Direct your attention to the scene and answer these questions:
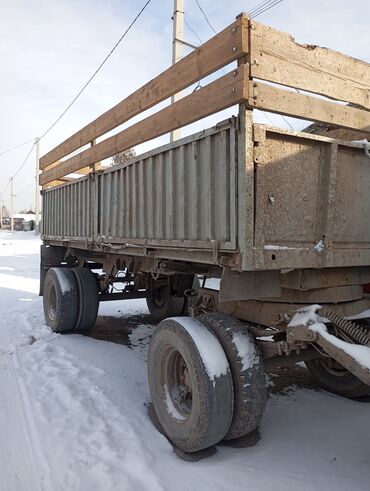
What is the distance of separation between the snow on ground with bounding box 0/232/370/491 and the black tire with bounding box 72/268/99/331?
1.23 metres

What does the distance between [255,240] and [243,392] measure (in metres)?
1.05

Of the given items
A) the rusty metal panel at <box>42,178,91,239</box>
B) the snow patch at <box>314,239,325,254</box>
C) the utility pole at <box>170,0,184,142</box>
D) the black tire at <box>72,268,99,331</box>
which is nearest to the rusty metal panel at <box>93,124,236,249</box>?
the snow patch at <box>314,239,325,254</box>

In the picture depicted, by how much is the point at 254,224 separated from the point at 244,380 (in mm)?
1068

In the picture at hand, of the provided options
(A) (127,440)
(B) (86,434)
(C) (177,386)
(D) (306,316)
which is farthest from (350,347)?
(B) (86,434)

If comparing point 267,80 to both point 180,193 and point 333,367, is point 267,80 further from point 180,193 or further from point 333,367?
point 333,367

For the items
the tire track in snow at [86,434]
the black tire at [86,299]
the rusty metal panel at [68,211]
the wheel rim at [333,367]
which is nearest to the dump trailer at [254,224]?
the wheel rim at [333,367]

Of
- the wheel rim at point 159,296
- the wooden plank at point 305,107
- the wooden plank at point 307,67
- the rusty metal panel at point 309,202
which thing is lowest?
the wheel rim at point 159,296

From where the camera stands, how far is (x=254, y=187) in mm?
2645

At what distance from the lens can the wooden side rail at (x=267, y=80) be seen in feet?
8.82

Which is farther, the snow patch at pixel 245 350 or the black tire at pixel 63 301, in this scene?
the black tire at pixel 63 301

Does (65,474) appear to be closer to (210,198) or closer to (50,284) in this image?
(210,198)

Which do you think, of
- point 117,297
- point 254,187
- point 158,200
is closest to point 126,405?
point 158,200

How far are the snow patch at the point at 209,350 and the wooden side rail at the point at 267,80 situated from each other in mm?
1562

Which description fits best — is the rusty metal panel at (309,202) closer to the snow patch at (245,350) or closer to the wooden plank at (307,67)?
the wooden plank at (307,67)
